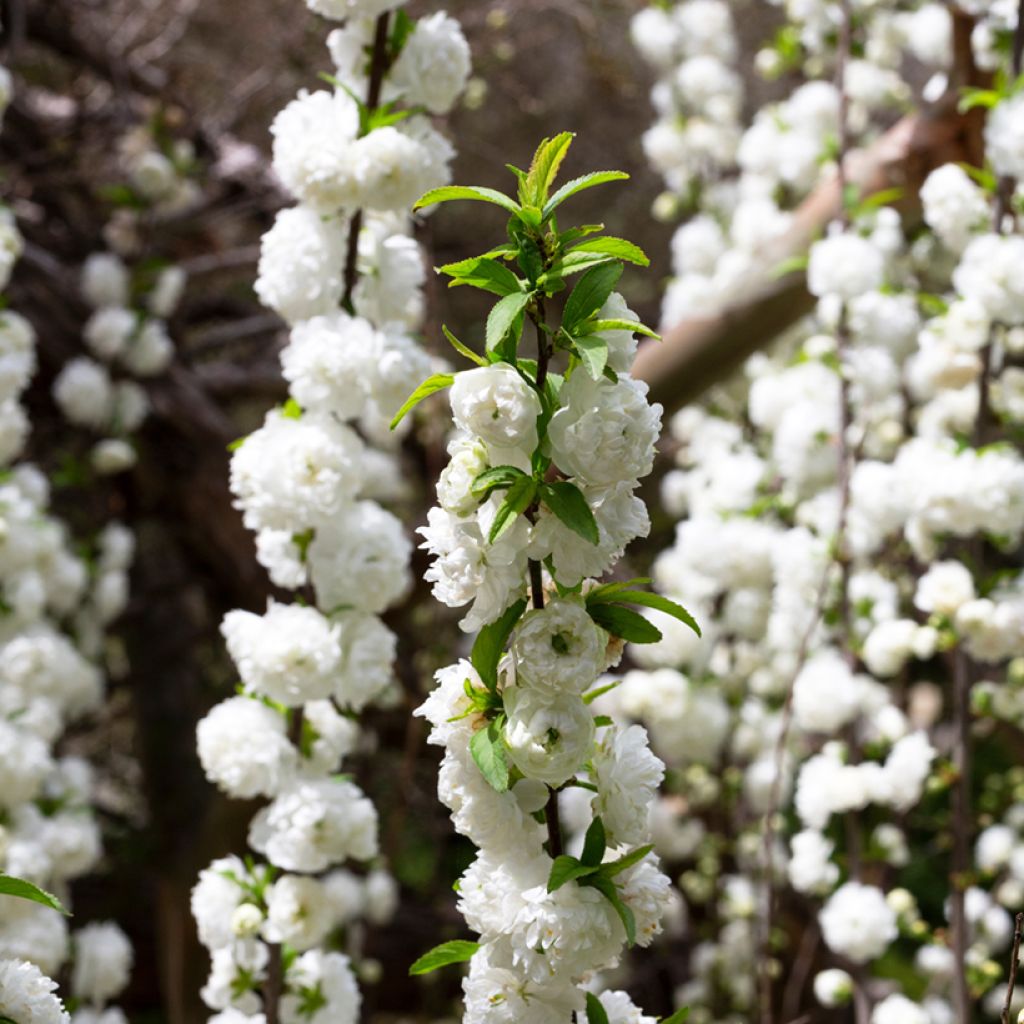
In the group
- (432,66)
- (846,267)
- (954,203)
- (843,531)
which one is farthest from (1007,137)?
(432,66)

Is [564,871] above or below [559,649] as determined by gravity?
below

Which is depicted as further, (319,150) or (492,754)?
(319,150)

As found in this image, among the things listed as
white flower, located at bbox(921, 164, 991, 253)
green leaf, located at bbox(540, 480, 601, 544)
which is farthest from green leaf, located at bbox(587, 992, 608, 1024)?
white flower, located at bbox(921, 164, 991, 253)

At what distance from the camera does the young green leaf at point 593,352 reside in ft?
2.39

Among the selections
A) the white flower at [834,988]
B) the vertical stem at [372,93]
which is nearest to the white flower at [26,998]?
the vertical stem at [372,93]

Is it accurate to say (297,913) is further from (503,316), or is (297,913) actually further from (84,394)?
(84,394)

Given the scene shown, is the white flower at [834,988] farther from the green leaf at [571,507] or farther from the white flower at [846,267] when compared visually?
the green leaf at [571,507]

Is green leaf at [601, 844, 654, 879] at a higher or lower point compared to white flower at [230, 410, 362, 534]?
lower

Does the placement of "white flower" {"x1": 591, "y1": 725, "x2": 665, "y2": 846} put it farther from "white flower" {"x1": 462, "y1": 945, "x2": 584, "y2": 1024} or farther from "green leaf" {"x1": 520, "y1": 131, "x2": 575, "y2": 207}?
"green leaf" {"x1": 520, "y1": 131, "x2": 575, "y2": 207}

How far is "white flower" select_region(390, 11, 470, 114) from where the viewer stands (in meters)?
1.35

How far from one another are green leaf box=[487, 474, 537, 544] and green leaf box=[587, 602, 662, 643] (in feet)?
0.34

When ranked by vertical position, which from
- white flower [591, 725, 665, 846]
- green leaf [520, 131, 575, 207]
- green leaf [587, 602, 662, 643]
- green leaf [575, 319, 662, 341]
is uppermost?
green leaf [520, 131, 575, 207]

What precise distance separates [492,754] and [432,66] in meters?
0.88

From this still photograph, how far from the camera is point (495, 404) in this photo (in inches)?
29.6
